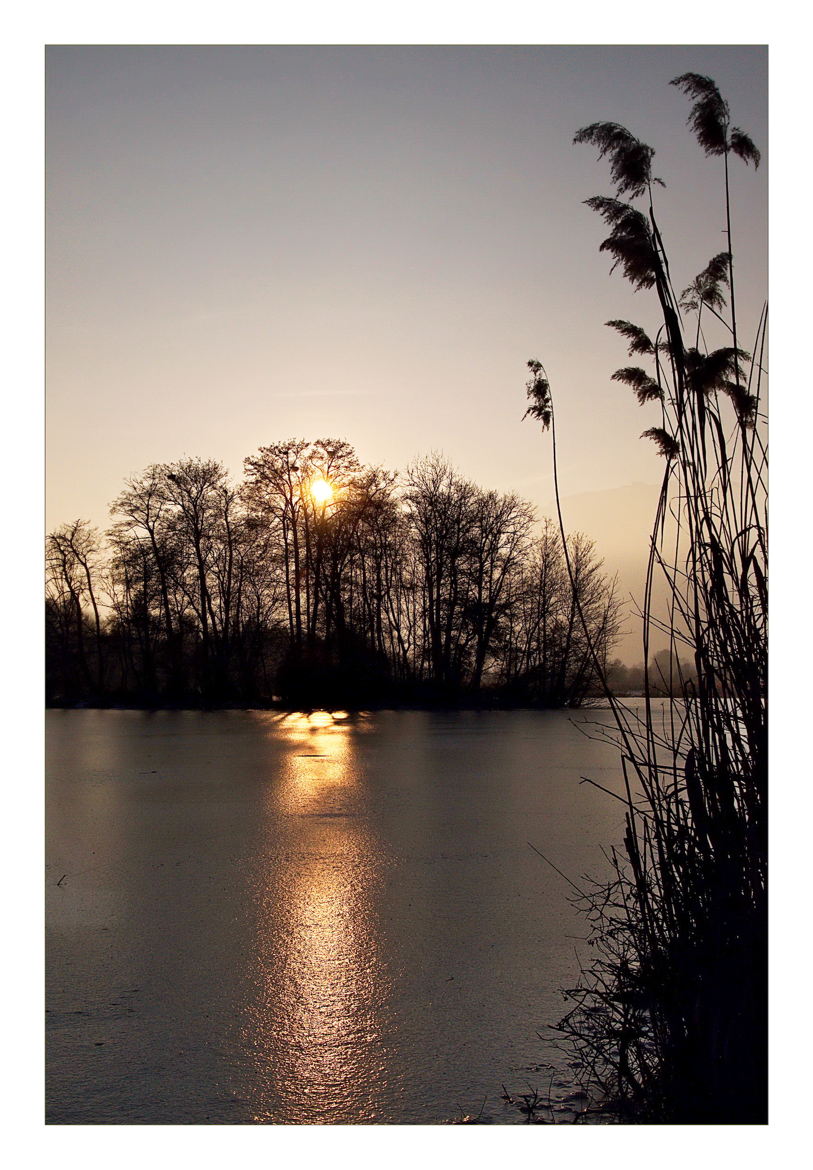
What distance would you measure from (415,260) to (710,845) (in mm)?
2166

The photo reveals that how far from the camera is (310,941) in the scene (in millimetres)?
2146

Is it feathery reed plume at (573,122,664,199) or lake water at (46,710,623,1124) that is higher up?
feathery reed plume at (573,122,664,199)

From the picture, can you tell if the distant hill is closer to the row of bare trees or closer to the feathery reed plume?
the feathery reed plume

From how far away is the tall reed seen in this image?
53.3 inches

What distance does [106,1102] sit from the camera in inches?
56.5

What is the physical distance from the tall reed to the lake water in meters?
0.21

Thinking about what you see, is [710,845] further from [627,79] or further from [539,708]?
[539,708]

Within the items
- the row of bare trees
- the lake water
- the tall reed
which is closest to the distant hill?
the tall reed

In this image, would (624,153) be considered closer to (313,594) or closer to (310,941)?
(310,941)

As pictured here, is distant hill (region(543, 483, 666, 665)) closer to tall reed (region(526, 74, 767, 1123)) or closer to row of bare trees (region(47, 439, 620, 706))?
tall reed (region(526, 74, 767, 1123))

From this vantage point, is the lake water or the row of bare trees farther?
the row of bare trees

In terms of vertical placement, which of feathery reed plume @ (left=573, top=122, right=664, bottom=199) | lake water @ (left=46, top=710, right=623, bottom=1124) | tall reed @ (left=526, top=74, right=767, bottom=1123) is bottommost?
lake water @ (left=46, top=710, right=623, bottom=1124)

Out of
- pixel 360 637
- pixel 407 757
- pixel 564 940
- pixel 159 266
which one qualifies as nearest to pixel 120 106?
pixel 159 266

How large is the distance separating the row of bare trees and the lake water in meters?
4.81
